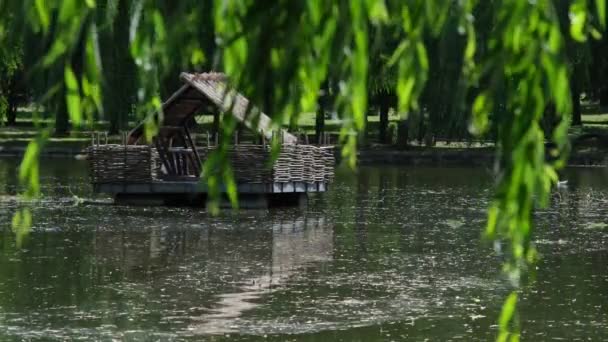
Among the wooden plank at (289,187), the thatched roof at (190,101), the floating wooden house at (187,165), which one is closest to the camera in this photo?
the thatched roof at (190,101)

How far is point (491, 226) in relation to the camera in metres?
5.49

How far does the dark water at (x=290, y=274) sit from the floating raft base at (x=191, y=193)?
0.50 meters

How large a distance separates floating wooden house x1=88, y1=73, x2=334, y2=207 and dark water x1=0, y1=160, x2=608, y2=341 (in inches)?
26.5

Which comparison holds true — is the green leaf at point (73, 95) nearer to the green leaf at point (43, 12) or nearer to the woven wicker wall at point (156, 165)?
the green leaf at point (43, 12)

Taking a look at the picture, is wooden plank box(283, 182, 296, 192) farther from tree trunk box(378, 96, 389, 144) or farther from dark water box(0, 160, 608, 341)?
tree trunk box(378, 96, 389, 144)

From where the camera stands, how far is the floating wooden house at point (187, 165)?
30.7 metres

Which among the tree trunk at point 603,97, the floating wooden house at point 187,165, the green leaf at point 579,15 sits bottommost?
the floating wooden house at point 187,165

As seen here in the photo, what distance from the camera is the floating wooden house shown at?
101 feet

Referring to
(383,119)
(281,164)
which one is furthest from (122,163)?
(383,119)

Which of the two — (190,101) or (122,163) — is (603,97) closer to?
(190,101)

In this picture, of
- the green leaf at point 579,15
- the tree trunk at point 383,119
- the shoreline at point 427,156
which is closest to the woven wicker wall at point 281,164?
the shoreline at point 427,156

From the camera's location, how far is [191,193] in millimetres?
31141

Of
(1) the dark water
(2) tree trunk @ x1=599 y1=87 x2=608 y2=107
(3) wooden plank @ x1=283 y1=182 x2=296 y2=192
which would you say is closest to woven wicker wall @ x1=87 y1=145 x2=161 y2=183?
(1) the dark water

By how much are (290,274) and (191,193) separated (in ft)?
38.4
